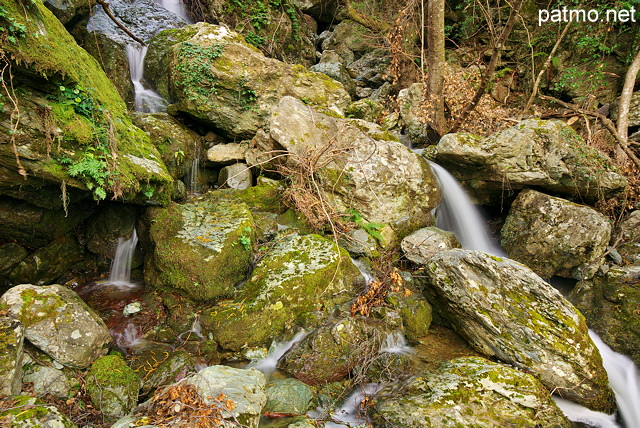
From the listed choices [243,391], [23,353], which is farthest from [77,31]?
[243,391]

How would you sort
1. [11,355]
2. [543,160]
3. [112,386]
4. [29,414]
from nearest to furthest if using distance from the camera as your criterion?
[29,414] → [11,355] → [112,386] → [543,160]

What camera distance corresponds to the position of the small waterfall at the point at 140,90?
7.92 metres

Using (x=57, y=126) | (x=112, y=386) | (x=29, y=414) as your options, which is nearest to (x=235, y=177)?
(x=57, y=126)

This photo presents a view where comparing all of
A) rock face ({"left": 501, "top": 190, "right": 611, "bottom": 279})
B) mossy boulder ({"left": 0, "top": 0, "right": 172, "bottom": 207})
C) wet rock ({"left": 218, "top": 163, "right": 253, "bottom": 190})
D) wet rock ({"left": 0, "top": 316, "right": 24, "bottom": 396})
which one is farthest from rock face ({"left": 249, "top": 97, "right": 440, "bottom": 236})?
wet rock ({"left": 0, "top": 316, "right": 24, "bottom": 396})

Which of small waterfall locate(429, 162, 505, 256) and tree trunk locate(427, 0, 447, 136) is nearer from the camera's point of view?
small waterfall locate(429, 162, 505, 256)

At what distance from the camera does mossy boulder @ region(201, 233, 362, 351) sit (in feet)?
13.6

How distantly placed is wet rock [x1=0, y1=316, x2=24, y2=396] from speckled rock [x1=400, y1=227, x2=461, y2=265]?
502 centimetres

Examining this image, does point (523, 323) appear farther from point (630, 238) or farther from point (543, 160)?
point (630, 238)

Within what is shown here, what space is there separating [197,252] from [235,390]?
238 cm

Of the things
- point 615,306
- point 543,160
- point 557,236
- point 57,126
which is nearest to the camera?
point 57,126

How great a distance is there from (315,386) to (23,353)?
9.66 feet

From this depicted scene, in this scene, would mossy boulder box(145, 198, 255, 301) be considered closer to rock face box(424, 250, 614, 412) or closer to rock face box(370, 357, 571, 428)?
rock face box(370, 357, 571, 428)

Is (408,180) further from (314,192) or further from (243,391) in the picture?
(243,391)

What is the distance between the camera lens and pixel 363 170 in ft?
20.2
